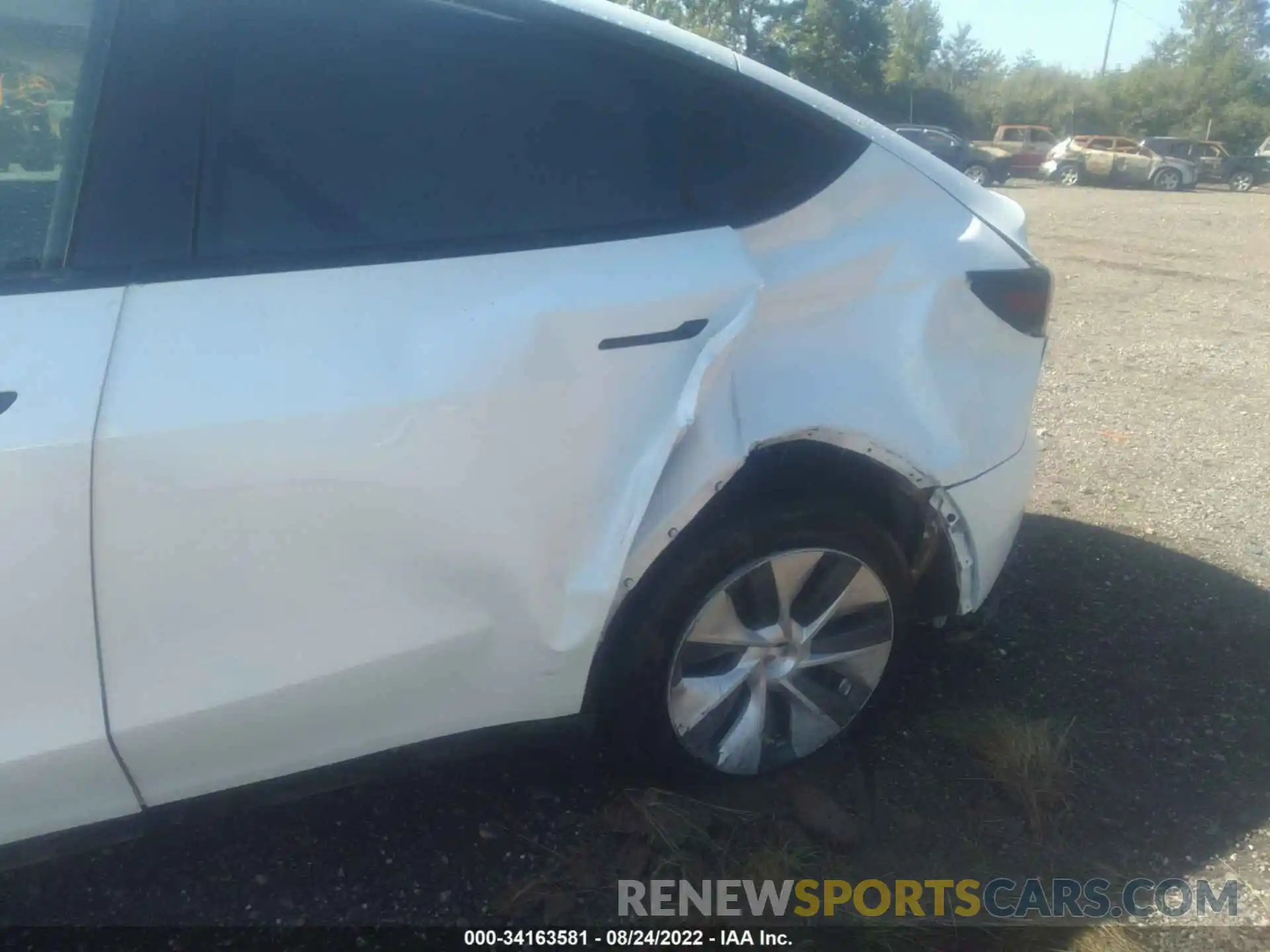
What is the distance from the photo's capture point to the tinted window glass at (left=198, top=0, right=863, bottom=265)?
1.94m

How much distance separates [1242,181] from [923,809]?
3474cm

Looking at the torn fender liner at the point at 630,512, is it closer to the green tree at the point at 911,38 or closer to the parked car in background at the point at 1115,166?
the parked car in background at the point at 1115,166

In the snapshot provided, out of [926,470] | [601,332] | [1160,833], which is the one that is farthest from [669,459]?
[1160,833]

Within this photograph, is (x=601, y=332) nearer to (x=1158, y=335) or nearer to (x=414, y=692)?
(x=414, y=692)

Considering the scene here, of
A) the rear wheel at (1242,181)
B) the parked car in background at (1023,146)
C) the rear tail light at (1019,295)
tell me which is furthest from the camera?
the parked car in background at (1023,146)

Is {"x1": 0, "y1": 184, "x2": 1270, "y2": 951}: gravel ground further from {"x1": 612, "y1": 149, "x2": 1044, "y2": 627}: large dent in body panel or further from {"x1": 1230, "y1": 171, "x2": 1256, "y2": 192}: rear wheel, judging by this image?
{"x1": 1230, "y1": 171, "x2": 1256, "y2": 192}: rear wheel

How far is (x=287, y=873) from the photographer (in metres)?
2.36

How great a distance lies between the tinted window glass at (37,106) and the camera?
6.15 feet

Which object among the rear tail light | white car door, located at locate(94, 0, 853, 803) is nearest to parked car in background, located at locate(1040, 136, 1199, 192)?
the rear tail light

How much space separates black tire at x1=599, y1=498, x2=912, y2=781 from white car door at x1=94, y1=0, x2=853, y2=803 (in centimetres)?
12

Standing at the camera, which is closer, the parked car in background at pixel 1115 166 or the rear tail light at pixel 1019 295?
the rear tail light at pixel 1019 295

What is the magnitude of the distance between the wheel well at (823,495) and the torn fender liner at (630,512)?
105 millimetres

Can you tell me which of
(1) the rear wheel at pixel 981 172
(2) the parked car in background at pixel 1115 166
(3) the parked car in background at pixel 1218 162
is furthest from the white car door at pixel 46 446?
(3) the parked car in background at pixel 1218 162

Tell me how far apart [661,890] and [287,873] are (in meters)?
0.84
